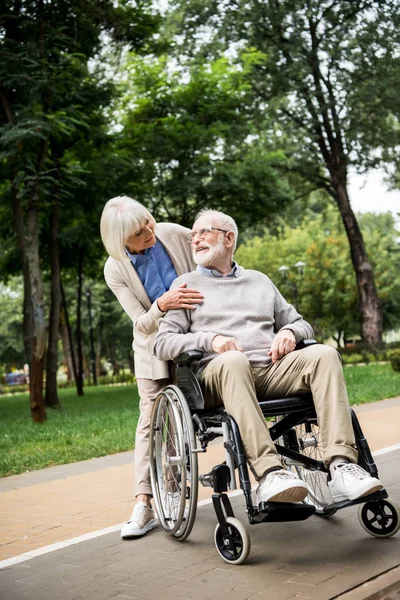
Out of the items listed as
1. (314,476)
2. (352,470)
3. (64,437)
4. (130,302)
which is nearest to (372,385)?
(64,437)

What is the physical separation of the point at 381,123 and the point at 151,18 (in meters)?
11.4

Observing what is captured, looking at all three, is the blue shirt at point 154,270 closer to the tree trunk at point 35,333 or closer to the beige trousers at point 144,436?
the beige trousers at point 144,436

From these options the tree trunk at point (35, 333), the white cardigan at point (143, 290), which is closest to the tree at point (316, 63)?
the tree trunk at point (35, 333)

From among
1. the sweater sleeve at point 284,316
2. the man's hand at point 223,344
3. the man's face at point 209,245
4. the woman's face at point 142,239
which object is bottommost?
the man's hand at point 223,344

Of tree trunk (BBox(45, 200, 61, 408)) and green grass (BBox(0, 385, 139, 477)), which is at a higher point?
tree trunk (BBox(45, 200, 61, 408))

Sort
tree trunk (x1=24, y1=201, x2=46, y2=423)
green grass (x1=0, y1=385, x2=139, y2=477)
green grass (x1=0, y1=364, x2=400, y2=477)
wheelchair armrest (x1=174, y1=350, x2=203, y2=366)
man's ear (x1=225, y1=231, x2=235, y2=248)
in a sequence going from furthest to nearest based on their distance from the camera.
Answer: tree trunk (x1=24, y1=201, x2=46, y2=423) < green grass (x1=0, y1=364, x2=400, y2=477) < green grass (x1=0, y1=385, x2=139, y2=477) < man's ear (x1=225, y1=231, x2=235, y2=248) < wheelchair armrest (x1=174, y1=350, x2=203, y2=366)

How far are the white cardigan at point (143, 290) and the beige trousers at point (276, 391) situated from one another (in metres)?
0.67

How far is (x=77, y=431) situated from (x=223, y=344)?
7514 mm

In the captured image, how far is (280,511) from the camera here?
390cm

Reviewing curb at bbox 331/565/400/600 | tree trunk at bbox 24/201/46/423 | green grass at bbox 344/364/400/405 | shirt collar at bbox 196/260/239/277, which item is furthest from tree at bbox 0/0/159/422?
curb at bbox 331/565/400/600

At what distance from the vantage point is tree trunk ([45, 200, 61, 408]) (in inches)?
725

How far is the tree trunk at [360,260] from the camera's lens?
2984 centimetres

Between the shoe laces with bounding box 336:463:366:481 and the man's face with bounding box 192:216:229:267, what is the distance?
1.36m

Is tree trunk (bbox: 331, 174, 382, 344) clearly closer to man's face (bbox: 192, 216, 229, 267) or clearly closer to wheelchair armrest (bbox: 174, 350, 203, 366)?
man's face (bbox: 192, 216, 229, 267)
